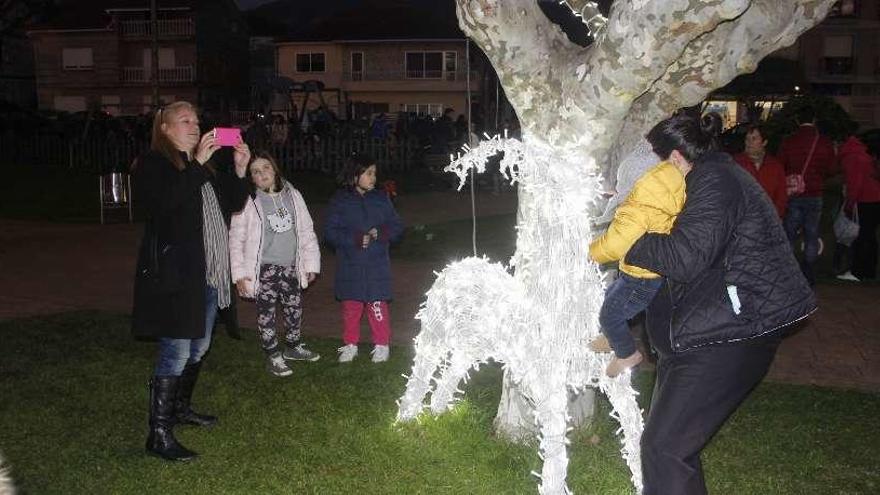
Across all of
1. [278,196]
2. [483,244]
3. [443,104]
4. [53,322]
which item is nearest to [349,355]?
[278,196]

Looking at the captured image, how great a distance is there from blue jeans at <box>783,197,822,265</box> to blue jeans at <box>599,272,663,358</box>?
6.28 meters

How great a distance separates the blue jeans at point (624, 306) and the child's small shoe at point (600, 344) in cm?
→ 24

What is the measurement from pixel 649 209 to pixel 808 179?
21.7 feet

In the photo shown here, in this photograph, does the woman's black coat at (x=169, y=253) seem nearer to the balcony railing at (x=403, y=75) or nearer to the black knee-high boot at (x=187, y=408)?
the black knee-high boot at (x=187, y=408)

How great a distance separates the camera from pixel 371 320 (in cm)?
724

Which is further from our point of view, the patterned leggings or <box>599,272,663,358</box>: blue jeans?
the patterned leggings

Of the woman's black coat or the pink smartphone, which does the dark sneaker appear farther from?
the pink smartphone

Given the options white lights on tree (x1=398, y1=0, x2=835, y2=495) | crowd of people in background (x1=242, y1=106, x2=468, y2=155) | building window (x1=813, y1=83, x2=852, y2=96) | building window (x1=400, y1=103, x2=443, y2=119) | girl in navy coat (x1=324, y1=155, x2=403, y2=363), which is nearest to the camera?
white lights on tree (x1=398, y1=0, x2=835, y2=495)

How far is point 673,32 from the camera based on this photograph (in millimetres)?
4219

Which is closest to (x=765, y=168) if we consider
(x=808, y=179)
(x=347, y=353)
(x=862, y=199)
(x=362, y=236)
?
(x=808, y=179)

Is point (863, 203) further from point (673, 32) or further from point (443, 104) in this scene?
point (443, 104)

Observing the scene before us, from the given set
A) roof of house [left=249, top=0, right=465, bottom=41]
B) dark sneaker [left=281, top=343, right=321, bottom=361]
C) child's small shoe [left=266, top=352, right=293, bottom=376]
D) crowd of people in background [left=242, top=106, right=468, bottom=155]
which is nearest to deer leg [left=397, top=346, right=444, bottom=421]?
child's small shoe [left=266, top=352, right=293, bottom=376]

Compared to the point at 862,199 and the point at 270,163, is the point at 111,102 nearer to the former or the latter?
the point at 862,199

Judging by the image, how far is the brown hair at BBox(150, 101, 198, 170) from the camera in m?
5.00
